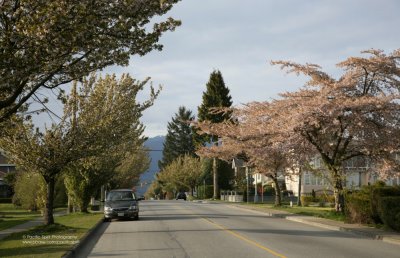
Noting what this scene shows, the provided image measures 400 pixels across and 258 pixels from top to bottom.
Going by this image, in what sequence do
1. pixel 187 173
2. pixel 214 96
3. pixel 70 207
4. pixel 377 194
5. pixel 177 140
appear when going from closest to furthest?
pixel 377 194 → pixel 70 207 → pixel 214 96 → pixel 187 173 → pixel 177 140

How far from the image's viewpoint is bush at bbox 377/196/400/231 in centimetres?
1759

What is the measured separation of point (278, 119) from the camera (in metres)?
25.7

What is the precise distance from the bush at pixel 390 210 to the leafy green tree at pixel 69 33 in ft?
35.9

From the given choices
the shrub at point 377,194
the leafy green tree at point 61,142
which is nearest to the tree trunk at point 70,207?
the leafy green tree at point 61,142

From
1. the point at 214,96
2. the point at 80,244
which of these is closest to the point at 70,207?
the point at 80,244

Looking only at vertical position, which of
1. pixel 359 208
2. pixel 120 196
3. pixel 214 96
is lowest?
pixel 359 208

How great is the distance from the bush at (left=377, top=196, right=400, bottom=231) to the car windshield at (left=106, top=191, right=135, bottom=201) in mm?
12910

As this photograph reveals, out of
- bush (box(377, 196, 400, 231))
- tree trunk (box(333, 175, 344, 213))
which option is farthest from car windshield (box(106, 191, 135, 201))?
bush (box(377, 196, 400, 231))

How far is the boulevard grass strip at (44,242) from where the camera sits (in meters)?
12.8

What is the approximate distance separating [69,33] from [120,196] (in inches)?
717

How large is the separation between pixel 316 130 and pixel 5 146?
14.2m

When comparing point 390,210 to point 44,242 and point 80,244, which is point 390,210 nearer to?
point 80,244

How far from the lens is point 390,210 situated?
18.0m

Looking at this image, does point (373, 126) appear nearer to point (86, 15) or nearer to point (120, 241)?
point (120, 241)
